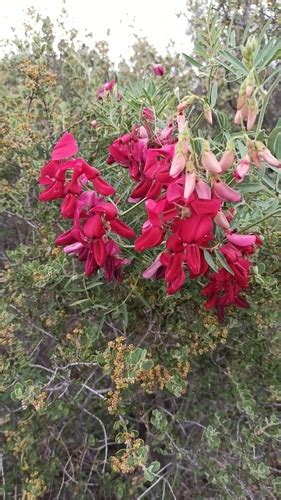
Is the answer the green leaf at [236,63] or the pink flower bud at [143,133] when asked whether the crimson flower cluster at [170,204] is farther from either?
the green leaf at [236,63]

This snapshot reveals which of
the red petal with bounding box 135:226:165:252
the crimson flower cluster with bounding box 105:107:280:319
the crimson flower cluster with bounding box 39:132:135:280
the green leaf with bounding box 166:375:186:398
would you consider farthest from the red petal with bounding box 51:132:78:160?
the green leaf with bounding box 166:375:186:398

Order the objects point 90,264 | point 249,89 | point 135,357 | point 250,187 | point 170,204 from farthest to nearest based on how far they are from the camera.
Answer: point 135,357 < point 90,264 < point 250,187 < point 170,204 < point 249,89

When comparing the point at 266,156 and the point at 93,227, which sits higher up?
the point at 266,156

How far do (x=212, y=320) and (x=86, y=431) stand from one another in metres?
0.81

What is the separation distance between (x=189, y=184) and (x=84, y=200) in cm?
31

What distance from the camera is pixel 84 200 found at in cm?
115

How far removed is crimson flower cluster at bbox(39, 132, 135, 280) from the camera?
112 cm

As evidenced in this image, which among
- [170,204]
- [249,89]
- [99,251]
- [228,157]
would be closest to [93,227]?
[99,251]

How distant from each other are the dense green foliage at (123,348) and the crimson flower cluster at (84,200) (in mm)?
172

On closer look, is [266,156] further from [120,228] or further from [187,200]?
[120,228]

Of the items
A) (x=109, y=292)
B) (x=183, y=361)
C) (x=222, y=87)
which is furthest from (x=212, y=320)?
(x=222, y=87)

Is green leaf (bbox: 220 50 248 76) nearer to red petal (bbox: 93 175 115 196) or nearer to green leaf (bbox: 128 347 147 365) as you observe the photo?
red petal (bbox: 93 175 115 196)

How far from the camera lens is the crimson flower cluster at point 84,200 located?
1.12 m

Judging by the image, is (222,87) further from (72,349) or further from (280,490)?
(280,490)
